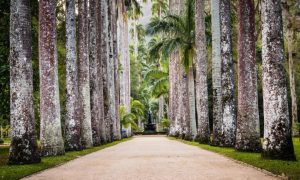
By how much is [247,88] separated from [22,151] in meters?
→ 7.83

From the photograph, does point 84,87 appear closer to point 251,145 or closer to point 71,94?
point 71,94

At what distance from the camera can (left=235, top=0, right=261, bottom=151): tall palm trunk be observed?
1365cm

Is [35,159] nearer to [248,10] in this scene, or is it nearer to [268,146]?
[268,146]

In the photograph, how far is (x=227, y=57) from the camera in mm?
16828

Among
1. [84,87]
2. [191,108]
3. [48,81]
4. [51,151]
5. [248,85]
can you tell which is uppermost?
[84,87]

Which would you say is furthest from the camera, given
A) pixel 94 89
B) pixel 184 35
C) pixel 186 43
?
pixel 184 35

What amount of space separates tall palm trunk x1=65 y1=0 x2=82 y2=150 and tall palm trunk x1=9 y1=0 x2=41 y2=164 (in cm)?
540

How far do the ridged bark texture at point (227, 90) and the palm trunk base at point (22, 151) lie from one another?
8783 millimetres

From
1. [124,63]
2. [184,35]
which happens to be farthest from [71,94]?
[124,63]

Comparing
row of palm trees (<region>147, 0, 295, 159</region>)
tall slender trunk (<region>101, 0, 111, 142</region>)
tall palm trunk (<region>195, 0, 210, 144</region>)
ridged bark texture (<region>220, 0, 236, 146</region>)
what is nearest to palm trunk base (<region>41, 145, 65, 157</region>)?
row of palm trees (<region>147, 0, 295, 159</region>)

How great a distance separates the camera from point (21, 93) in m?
11.0

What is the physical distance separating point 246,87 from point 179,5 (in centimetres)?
2269

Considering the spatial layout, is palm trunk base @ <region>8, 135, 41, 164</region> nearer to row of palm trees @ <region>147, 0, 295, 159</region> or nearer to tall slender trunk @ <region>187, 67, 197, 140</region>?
row of palm trees @ <region>147, 0, 295, 159</region>

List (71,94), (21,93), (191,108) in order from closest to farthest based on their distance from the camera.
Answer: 1. (21,93)
2. (71,94)
3. (191,108)
